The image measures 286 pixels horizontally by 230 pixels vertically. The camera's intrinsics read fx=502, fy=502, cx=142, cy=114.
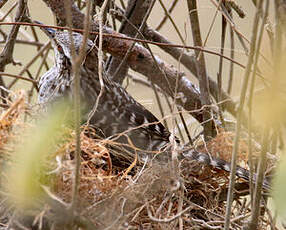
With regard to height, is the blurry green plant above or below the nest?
above

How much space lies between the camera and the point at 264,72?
134 cm

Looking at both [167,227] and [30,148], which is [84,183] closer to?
[167,227]

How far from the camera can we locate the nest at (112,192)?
1145mm

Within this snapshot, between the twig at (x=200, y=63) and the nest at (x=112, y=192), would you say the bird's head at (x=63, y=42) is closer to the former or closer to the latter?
the twig at (x=200, y=63)

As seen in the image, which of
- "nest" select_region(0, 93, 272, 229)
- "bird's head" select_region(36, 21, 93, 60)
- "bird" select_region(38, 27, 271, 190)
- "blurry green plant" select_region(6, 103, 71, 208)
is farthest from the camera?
"bird's head" select_region(36, 21, 93, 60)

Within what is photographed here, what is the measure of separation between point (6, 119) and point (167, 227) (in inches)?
21.3

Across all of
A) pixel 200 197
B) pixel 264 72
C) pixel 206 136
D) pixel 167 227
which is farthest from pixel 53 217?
pixel 206 136

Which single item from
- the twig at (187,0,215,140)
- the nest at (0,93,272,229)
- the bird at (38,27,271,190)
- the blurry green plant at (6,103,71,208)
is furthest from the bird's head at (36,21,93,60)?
the blurry green plant at (6,103,71,208)

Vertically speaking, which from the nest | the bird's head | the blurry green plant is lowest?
the nest

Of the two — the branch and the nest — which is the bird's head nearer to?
the branch

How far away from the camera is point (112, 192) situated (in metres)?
1.47

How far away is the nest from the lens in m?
1.14

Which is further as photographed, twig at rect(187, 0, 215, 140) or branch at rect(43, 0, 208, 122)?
branch at rect(43, 0, 208, 122)

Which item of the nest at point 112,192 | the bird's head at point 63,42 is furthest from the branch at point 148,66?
the nest at point 112,192
